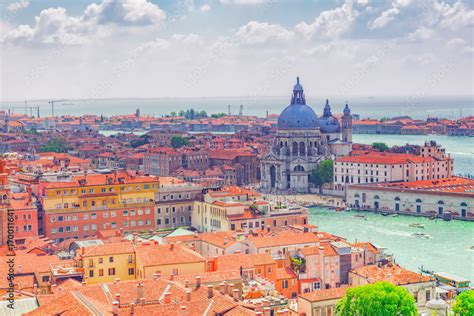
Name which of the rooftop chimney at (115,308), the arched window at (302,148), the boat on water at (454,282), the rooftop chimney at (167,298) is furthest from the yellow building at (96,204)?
the arched window at (302,148)

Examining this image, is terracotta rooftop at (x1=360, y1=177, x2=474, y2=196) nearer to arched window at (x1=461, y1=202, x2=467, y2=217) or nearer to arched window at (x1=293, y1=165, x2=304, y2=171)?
arched window at (x1=461, y1=202, x2=467, y2=217)

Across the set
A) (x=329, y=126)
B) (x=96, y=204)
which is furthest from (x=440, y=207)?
(x=329, y=126)

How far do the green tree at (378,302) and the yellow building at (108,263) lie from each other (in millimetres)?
5195

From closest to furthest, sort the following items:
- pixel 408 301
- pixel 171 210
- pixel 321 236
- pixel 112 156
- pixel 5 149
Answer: pixel 408 301
pixel 321 236
pixel 171 210
pixel 112 156
pixel 5 149

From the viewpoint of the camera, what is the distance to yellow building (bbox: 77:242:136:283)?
57.7ft

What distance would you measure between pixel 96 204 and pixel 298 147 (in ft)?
82.9

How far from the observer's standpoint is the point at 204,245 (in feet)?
70.4

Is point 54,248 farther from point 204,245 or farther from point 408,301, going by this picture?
point 408,301

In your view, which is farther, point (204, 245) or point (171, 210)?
point (171, 210)

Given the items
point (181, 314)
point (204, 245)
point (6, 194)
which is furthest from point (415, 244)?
point (181, 314)

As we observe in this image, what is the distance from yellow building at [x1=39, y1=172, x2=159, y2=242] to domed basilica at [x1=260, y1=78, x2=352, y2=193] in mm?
21133

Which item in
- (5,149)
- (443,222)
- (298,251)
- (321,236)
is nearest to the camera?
(298,251)

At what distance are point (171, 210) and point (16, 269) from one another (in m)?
11.1

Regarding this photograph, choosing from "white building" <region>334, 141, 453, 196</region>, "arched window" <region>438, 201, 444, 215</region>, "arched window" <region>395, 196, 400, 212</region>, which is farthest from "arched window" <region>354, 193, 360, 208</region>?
"arched window" <region>438, 201, 444, 215</region>
